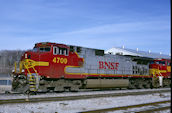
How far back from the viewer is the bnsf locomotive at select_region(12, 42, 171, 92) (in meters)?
14.3

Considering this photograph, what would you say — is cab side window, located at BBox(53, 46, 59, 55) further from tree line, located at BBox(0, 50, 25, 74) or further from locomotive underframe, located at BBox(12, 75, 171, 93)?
tree line, located at BBox(0, 50, 25, 74)

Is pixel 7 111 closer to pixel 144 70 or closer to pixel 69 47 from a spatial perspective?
pixel 69 47

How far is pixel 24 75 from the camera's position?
13922 millimetres

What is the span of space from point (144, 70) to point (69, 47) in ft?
36.6

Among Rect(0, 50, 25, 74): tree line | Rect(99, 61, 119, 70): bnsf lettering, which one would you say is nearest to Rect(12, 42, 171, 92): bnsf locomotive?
Rect(99, 61, 119, 70): bnsf lettering

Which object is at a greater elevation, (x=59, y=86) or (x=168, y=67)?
(x=168, y=67)

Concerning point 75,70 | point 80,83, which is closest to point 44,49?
point 75,70

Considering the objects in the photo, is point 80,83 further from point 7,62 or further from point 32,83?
point 7,62

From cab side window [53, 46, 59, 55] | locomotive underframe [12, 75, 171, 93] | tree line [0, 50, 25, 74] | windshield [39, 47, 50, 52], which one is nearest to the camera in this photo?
locomotive underframe [12, 75, 171, 93]

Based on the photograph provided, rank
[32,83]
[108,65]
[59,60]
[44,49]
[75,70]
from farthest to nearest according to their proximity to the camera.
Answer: [108,65] → [75,70] → [59,60] → [44,49] → [32,83]

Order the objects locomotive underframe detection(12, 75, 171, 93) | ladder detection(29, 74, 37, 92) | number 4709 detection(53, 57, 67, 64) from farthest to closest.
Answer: number 4709 detection(53, 57, 67, 64), locomotive underframe detection(12, 75, 171, 93), ladder detection(29, 74, 37, 92)

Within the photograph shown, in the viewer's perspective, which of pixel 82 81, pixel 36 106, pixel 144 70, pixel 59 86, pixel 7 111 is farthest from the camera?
pixel 144 70

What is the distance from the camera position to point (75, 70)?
16500 mm

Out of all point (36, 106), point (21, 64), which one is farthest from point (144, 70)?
point (36, 106)
